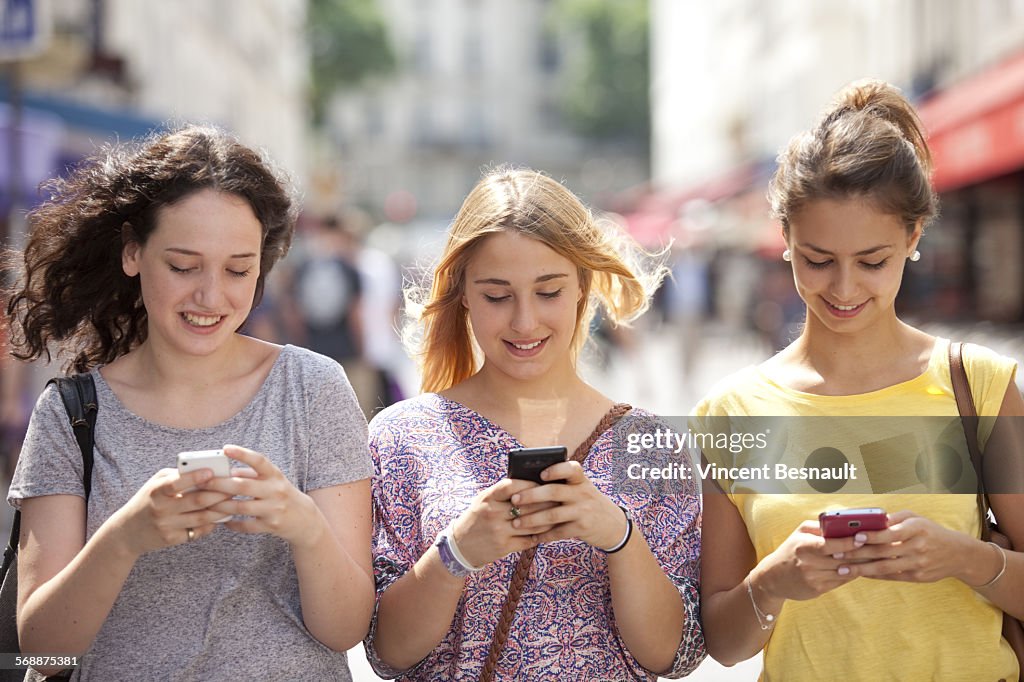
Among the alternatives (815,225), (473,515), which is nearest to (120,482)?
(473,515)

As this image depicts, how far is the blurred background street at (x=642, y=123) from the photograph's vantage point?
8.27m

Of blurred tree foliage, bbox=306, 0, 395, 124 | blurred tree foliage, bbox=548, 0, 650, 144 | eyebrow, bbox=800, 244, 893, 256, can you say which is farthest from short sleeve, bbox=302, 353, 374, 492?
blurred tree foliage, bbox=548, 0, 650, 144

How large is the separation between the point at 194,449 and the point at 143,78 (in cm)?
1790

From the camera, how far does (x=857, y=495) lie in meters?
2.42

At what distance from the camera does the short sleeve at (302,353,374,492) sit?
242 cm

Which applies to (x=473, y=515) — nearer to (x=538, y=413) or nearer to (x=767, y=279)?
(x=538, y=413)

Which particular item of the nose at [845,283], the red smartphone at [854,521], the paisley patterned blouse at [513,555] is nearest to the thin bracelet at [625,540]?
the paisley patterned blouse at [513,555]

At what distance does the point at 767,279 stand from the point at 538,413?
57.5 feet

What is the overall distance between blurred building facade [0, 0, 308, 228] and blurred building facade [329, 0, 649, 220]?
33.4 m

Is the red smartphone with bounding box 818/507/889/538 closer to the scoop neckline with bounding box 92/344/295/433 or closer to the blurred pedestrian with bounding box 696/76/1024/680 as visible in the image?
the blurred pedestrian with bounding box 696/76/1024/680

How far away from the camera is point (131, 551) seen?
216 cm

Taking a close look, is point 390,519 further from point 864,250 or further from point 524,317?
point 864,250

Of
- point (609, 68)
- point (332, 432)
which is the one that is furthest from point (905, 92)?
point (609, 68)

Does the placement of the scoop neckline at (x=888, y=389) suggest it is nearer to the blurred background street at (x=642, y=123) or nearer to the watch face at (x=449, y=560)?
the blurred background street at (x=642, y=123)
